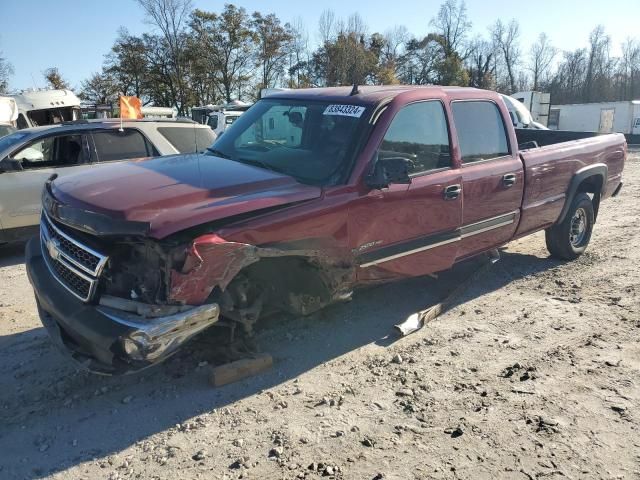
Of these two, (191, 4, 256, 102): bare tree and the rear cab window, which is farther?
(191, 4, 256, 102): bare tree

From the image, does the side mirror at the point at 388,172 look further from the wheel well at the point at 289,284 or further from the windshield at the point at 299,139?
the wheel well at the point at 289,284

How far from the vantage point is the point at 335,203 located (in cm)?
363

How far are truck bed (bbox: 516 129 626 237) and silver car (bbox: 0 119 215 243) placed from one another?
16.0ft

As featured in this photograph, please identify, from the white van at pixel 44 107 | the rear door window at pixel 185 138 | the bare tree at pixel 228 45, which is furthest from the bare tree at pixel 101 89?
the rear door window at pixel 185 138

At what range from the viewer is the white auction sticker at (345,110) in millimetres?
4062

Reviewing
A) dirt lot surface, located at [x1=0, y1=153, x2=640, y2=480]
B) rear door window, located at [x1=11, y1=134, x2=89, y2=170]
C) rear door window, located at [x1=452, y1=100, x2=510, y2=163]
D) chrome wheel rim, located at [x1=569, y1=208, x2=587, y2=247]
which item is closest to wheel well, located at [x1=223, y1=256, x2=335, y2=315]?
dirt lot surface, located at [x1=0, y1=153, x2=640, y2=480]

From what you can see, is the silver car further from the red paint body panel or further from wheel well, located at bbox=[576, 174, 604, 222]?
wheel well, located at bbox=[576, 174, 604, 222]

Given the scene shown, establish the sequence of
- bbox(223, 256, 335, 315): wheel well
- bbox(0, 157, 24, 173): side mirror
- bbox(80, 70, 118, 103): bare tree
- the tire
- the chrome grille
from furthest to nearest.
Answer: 1. bbox(80, 70, 118, 103): bare tree
2. bbox(0, 157, 24, 173): side mirror
3. the tire
4. bbox(223, 256, 335, 315): wheel well
5. the chrome grille

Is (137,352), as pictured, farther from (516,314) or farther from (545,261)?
(545,261)

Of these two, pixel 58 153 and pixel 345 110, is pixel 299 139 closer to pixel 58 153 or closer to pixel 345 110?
pixel 345 110

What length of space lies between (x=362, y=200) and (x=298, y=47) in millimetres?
44752

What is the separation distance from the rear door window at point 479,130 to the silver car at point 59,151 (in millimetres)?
4290

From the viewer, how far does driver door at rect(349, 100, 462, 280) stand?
12.8ft

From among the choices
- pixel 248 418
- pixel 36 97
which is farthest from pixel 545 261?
pixel 36 97
